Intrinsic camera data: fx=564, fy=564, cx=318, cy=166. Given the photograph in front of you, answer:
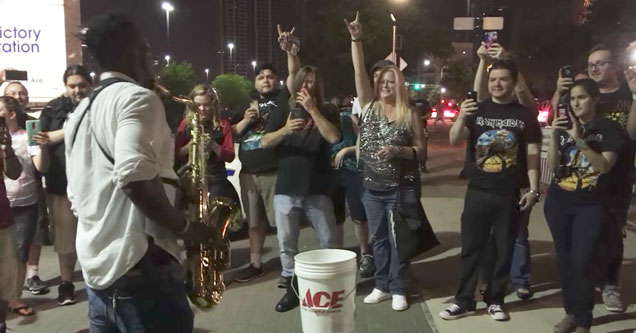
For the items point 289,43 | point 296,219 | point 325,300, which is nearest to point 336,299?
point 325,300

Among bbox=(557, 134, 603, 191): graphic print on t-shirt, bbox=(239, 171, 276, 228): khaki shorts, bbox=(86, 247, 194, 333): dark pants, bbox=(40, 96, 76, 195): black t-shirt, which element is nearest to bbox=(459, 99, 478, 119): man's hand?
bbox=(557, 134, 603, 191): graphic print on t-shirt

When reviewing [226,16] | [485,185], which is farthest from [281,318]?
[226,16]

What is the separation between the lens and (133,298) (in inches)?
86.4

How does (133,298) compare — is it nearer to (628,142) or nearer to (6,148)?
(6,148)

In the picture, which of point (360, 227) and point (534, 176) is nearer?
point (534, 176)

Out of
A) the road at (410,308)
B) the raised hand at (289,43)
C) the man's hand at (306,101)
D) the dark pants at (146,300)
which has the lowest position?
the road at (410,308)

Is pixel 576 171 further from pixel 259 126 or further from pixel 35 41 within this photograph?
pixel 35 41

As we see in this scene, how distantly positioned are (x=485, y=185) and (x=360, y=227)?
71.6 inches

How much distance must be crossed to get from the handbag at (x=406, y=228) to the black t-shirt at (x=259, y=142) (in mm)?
1267

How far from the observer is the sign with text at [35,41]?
646 centimetres

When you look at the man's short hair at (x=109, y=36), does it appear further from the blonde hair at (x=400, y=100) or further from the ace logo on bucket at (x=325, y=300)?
the blonde hair at (x=400, y=100)

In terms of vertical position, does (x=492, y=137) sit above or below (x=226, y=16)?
below

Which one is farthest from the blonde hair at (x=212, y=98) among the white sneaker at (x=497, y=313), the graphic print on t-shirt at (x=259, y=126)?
the white sneaker at (x=497, y=313)

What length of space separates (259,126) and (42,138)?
1.85 metres
